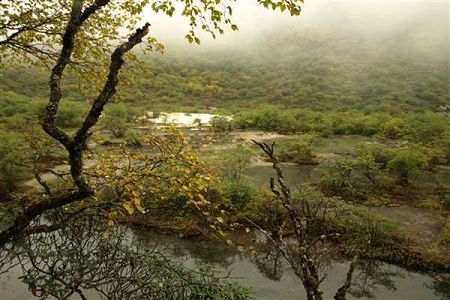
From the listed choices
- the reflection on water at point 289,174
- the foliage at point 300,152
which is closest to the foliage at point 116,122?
the foliage at point 300,152

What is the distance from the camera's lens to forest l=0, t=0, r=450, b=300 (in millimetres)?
5012

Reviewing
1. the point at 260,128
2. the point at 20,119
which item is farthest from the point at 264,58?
the point at 20,119

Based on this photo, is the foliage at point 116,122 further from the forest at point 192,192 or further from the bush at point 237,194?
the bush at point 237,194

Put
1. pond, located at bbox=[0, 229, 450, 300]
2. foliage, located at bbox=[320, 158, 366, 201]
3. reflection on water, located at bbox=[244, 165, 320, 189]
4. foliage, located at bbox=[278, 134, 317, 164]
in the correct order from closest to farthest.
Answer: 1. pond, located at bbox=[0, 229, 450, 300]
2. foliage, located at bbox=[320, 158, 366, 201]
3. reflection on water, located at bbox=[244, 165, 320, 189]
4. foliage, located at bbox=[278, 134, 317, 164]

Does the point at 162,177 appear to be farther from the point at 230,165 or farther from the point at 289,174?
the point at 289,174

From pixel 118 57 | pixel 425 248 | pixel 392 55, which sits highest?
pixel 392 55

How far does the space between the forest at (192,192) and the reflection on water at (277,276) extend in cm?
7

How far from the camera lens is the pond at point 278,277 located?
41.7ft

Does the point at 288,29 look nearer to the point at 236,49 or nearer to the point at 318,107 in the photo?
the point at 236,49

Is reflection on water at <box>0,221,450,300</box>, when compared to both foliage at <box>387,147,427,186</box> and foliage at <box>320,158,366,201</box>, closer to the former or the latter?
foliage at <box>320,158,366,201</box>

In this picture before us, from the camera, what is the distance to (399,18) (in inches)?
6294

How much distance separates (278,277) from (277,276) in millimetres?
76

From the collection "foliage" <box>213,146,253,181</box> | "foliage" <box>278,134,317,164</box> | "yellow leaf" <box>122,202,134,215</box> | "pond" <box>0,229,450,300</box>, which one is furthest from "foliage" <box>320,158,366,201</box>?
"yellow leaf" <box>122,202,134,215</box>

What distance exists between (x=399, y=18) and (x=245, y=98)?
105 meters
